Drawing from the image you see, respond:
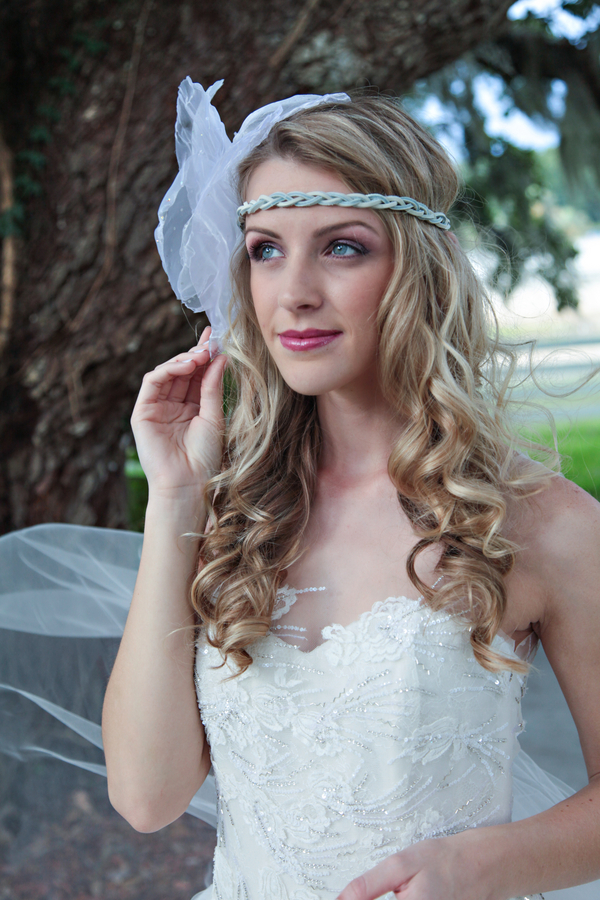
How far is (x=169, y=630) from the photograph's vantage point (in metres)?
1.68

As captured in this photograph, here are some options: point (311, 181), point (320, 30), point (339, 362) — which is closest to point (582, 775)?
point (339, 362)

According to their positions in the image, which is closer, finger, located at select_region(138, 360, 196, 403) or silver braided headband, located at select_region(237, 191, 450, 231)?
silver braided headband, located at select_region(237, 191, 450, 231)

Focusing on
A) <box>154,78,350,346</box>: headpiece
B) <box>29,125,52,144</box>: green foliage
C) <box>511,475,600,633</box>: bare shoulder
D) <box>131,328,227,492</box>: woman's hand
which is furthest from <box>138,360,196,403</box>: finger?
<box>29,125,52,144</box>: green foliage

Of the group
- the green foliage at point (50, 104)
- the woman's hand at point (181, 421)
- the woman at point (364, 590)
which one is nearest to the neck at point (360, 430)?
the woman at point (364, 590)

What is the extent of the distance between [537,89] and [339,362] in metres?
4.32

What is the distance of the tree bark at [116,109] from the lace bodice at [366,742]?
1821mm

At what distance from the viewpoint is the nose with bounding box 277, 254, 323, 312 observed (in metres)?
1.57

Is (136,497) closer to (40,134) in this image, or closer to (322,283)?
(40,134)

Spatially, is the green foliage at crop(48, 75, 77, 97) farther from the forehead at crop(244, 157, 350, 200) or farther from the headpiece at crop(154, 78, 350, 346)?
the forehead at crop(244, 157, 350, 200)

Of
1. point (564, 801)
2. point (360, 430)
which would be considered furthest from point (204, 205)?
point (564, 801)

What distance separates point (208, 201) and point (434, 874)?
155 centimetres

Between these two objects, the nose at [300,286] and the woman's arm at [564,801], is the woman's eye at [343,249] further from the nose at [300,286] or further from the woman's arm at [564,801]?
the woman's arm at [564,801]

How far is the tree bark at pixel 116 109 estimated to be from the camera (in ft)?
9.52

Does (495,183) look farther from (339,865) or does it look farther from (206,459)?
(339,865)
